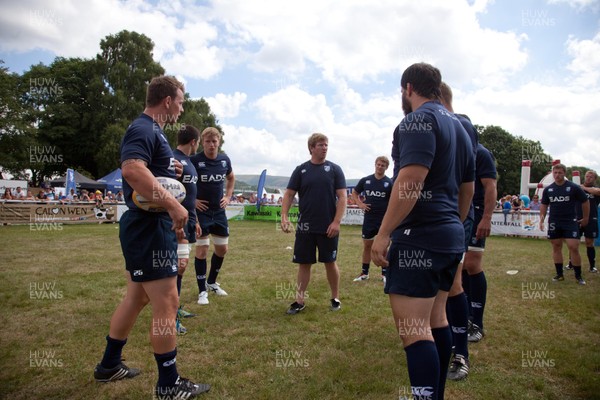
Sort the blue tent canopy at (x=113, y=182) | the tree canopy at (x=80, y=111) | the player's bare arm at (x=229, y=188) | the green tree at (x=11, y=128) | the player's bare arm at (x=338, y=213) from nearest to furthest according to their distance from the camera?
1. the player's bare arm at (x=338, y=213)
2. the player's bare arm at (x=229, y=188)
3. the blue tent canopy at (x=113, y=182)
4. the green tree at (x=11, y=128)
5. the tree canopy at (x=80, y=111)

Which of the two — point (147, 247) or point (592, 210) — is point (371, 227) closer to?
point (147, 247)

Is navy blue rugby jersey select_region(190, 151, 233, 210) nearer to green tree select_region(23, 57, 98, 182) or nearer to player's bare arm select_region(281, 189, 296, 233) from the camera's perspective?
player's bare arm select_region(281, 189, 296, 233)

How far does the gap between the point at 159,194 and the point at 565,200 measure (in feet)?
28.4

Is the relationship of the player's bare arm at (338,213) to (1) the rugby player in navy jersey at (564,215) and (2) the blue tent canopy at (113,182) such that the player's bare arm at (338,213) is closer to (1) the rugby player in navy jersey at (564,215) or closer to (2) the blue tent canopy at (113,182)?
(1) the rugby player in navy jersey at (564,215)

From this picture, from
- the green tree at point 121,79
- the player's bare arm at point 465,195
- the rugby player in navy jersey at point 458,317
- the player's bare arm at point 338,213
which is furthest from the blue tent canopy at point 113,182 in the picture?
the player's bare arm at point 465,195

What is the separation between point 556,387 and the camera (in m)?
3.32

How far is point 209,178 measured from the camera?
595cm

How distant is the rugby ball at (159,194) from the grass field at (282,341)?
1.61 metres

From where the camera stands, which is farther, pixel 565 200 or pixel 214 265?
pixel 565 200

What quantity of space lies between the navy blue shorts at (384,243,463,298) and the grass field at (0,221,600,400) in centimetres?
141

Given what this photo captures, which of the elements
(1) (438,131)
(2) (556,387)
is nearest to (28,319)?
(1) (438,131)

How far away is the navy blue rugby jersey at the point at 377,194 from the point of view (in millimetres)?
7816

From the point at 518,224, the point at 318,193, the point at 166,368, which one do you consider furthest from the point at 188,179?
the point at 518,224

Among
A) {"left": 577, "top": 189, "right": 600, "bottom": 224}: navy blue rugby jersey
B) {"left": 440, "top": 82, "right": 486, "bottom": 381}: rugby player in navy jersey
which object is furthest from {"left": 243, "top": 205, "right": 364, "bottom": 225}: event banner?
{"left": 440, "top": 82, "right": 486, "bottom": 381}: rugby player in navy jersey
